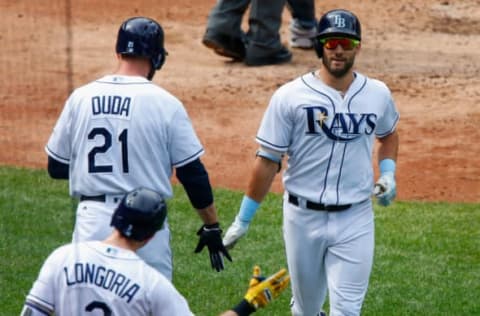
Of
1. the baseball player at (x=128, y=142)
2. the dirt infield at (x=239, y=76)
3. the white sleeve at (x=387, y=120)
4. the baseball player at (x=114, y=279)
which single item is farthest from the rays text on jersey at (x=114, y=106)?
the dirt infield at (x=239, y=76)

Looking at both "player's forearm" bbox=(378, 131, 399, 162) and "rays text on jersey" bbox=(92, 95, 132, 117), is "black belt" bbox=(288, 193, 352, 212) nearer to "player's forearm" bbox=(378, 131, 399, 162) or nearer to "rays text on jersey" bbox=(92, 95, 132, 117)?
"player's forearm" bbox=(378, 131, 399, 162)

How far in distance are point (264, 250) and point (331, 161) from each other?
2625 mm

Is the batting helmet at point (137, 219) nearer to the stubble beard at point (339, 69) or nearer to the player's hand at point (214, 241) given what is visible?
the player's hand at point (214, 241)

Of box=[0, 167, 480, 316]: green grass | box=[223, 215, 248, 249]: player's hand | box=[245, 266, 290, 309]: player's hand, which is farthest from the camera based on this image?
box=[0, 167, 480, 316]: green grass

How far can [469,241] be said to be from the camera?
9.24 metres

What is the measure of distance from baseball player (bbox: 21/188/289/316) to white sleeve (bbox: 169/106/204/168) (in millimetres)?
1089

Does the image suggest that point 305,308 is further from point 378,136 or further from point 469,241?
point 469,241

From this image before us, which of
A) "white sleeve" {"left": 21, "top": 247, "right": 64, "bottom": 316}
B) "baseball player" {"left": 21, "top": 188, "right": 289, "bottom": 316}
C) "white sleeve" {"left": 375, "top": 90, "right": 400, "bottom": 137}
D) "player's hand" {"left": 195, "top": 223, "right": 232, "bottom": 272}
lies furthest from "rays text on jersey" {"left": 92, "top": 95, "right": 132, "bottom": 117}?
"white sleeve" {"left": 375, "top": 90, "right": 400, "bottom": 137}

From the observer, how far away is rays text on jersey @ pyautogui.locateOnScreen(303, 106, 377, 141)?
21.1ft

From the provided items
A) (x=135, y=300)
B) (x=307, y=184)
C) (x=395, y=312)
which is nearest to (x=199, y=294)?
(x=395, y=312)

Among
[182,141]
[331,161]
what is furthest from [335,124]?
[182,141]

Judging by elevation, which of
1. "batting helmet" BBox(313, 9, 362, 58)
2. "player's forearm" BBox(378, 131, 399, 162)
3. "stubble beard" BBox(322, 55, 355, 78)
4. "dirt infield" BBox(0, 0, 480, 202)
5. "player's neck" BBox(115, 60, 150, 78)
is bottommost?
"dirt infield" BBox(0, 0, 480, 202)

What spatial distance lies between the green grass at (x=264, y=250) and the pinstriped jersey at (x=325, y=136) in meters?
1.59

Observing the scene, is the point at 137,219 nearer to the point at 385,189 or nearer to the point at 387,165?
the point at 385,189
